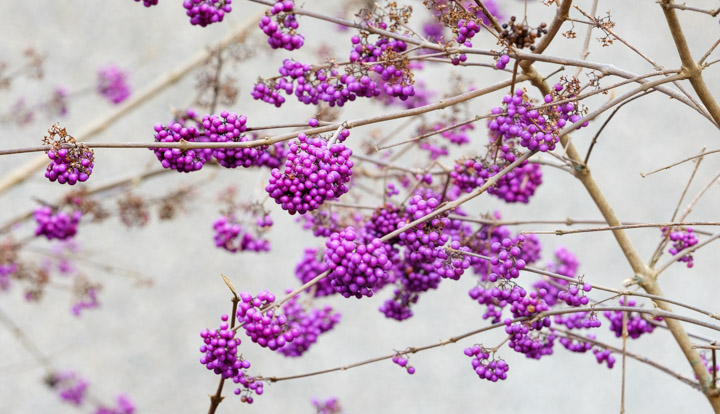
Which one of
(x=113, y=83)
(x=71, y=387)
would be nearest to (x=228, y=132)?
(x=113, y=83)

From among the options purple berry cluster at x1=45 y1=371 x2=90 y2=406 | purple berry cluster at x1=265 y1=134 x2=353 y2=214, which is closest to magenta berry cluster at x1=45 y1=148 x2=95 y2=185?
purple berry cluster at x1=265 y1=134 x2=353 y2=214

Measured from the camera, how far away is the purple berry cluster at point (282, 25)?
58 centimetres

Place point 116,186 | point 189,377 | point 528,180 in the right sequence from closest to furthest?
point 528,180 → point 116,186 → point 189,377

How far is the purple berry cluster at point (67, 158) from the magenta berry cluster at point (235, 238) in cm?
38

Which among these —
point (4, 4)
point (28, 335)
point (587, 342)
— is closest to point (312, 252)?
point (587, 342)

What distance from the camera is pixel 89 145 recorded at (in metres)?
0.51

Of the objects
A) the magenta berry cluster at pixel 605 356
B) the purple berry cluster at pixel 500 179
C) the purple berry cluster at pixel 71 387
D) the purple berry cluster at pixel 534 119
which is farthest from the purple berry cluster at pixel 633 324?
the purple berry cluster at pixel 71 387

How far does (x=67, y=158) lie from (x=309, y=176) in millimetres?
172

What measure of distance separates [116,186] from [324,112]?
1.73 feet

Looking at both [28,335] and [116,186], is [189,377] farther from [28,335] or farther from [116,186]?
[116,186]

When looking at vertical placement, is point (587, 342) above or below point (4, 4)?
below

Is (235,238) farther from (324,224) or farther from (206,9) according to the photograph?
(206,9)

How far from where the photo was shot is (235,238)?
909 millimetres

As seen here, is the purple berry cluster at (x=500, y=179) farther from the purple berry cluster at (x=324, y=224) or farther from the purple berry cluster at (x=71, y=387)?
the purple berry cluster at (x=71, y=387)
